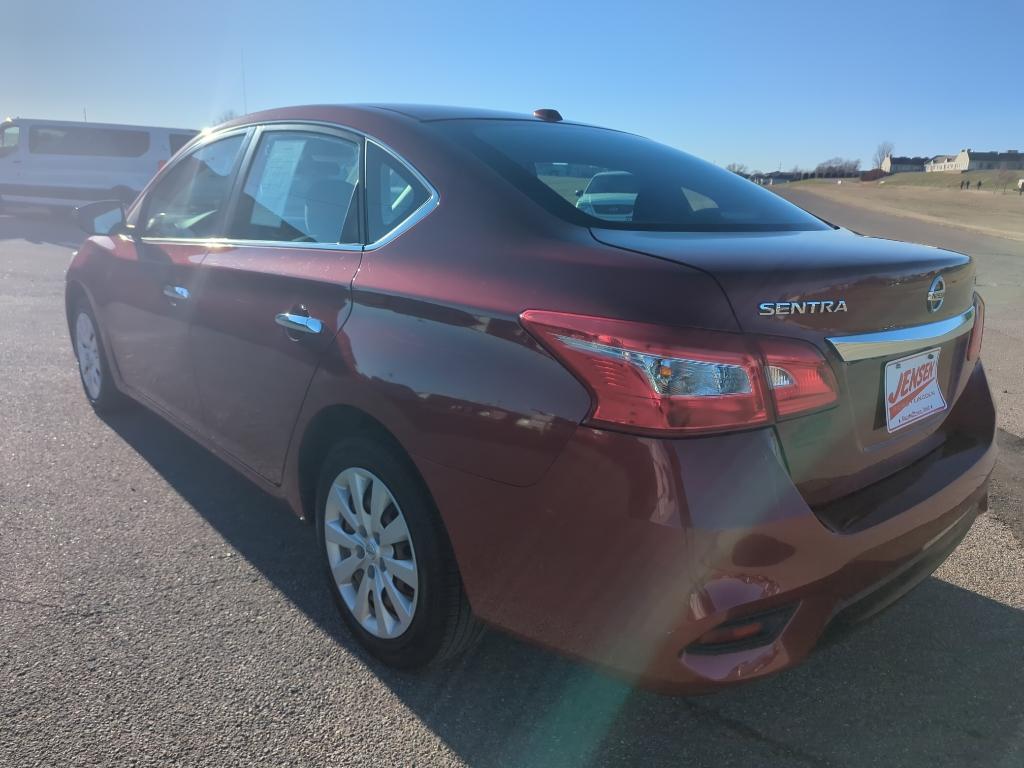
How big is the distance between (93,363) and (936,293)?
442cm

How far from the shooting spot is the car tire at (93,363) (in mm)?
4496

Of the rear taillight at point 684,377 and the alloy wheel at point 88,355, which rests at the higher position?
the rear taillight at point 684,377

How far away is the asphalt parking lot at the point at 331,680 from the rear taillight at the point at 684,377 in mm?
509

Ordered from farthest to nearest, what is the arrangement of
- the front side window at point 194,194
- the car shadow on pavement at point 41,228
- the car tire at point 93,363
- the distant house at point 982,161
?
the distant house at point 982,161, the car shadow on pavement at point 41,228, the car tire at point 93,363, the front side window at point 194,194

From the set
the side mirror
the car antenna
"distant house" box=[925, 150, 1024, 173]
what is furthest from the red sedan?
"distant house" box=[925, 150, 1024, 173]

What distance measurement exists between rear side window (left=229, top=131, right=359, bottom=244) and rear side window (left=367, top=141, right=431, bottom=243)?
0.07 metres

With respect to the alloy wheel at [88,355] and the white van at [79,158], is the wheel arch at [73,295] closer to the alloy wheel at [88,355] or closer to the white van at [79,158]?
the alloy wheel at [88,355]

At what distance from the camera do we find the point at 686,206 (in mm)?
2619

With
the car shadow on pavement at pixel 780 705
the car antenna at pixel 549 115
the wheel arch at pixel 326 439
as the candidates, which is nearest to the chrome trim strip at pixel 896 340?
the car shadow on pavement at pixel 780 705

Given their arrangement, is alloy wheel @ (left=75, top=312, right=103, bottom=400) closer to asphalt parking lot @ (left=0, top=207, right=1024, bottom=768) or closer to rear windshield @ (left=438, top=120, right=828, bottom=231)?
asphalt parking lot @ (left=0, top=207, right=1024, bottom=768)

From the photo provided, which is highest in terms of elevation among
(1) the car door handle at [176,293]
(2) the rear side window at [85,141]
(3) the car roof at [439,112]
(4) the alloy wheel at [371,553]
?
(2) the rear side window at [85,141]

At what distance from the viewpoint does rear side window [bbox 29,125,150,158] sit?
17406 mm

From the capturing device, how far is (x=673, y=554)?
1.70m

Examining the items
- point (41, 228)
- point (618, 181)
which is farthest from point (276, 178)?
point (41, 228)
